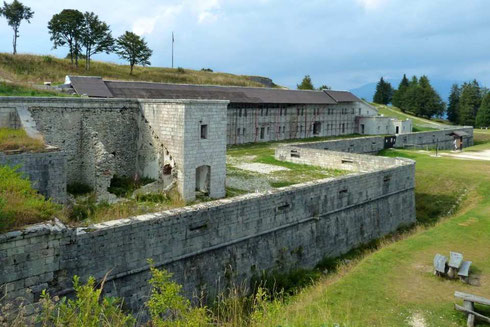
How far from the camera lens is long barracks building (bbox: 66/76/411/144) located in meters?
33.5

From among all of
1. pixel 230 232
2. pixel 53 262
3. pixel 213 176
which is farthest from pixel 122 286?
pixel 213 176

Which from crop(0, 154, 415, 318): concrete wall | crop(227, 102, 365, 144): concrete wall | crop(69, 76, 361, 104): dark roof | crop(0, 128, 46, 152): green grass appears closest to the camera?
crop(0, 154, 415, 318): concrete wall

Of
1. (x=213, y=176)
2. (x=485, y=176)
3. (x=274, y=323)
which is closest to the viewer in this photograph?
(x=274, y=323)

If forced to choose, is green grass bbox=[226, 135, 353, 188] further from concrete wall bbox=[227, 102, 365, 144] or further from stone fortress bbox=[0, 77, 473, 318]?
concrete wall bbox=[227, 102, 365, 144]

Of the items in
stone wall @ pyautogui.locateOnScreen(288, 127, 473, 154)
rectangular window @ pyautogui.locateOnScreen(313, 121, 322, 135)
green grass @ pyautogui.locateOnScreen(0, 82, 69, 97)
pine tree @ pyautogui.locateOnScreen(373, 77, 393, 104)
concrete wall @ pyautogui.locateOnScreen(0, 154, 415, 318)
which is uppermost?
pine tree @ pyautogui.locateOnScreen(373, 77, 393, 104)

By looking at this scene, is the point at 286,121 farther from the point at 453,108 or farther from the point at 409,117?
the point at 453,108

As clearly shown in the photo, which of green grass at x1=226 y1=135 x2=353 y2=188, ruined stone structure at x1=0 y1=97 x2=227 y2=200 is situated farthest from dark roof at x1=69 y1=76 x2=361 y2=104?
ruined stone structure at x1=0 y1=97 x2=227 y2=200

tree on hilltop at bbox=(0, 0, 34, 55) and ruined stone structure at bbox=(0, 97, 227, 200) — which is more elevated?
tree on hilltop at bbox=(0, 0, 34, 55)

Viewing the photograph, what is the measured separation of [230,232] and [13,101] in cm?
1063

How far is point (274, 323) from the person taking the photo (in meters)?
5.39

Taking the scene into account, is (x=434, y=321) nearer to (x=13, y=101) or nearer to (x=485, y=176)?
(x=13, y=101)

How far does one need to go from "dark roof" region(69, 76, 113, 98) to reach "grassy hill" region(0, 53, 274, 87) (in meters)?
4.00

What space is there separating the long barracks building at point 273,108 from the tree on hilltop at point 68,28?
21.3 m

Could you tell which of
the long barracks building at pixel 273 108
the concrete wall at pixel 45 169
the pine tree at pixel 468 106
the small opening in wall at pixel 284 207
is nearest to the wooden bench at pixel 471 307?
the small opening in wall at pixel 284 207
